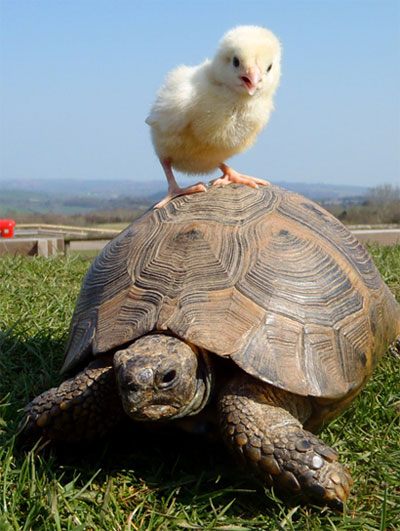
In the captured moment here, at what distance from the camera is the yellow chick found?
3184 millimetres

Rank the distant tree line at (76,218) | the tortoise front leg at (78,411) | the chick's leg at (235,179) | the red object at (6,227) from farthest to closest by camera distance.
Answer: the distant tree line at (76,218) < the red object at (6,227) < the chick's leg at (235,179) < the tortoise front leg at (78,411)

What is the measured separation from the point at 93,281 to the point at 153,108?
1.11 meters

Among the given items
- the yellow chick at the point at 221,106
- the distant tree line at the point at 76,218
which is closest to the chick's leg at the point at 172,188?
the yellow chick at the point at 221,106

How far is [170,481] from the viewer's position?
236 centimetres

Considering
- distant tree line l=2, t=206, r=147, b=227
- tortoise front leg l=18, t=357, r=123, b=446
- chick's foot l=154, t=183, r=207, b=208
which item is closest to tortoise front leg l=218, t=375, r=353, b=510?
tortoise front leg l=18, t=357, r=123, b=446

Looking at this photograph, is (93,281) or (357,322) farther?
(93,281)

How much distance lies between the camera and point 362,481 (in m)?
2.41

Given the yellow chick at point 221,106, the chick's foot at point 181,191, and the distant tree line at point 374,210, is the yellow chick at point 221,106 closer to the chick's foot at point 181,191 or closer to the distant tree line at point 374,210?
the chick's foot at point 181,191

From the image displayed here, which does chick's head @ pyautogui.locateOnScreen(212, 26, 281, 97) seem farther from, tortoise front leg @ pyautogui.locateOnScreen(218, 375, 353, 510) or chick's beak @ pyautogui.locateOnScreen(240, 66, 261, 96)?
tortoise front leg @ pyautogui.locateOnScreen(218, 375, 353, 510)

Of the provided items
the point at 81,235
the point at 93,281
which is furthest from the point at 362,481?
the point at 81,235

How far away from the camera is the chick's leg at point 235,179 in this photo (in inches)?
128

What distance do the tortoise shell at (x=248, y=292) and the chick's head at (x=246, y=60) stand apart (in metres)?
0.57

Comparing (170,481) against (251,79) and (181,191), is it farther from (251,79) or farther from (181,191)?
(251,79)

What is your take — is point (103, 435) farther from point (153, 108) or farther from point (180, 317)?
point (153, 108)
